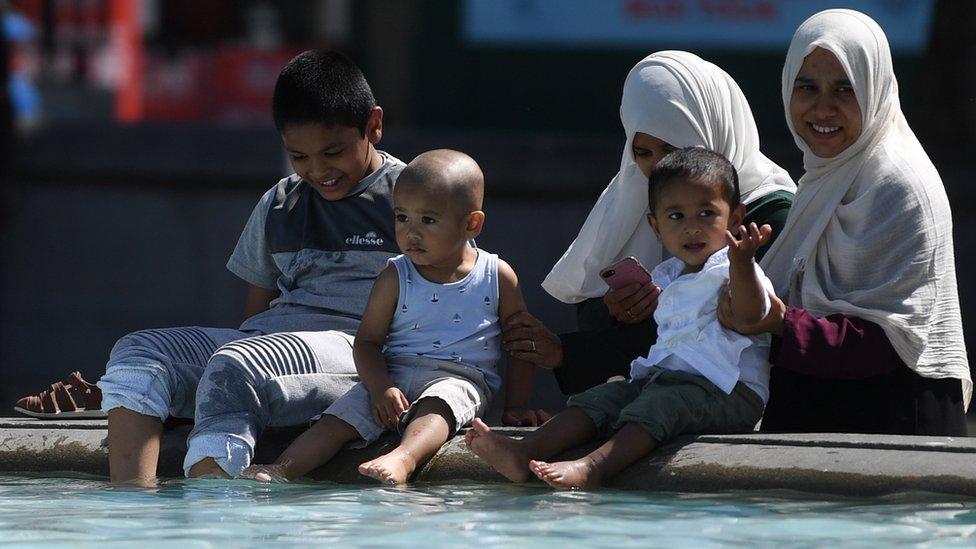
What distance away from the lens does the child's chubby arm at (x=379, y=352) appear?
433 cm

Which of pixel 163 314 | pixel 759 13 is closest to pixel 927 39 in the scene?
pixel 759 13

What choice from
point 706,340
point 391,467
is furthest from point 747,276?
point 391,467

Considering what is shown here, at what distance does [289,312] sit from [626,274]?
3.47 ft

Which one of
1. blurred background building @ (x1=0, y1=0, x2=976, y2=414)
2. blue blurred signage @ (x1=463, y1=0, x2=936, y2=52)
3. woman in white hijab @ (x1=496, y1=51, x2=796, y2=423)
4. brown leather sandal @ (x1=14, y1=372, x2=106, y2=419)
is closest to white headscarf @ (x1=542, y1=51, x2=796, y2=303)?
woman in white hijab @ (x1=496, y1=51, x2=796, y2=423)

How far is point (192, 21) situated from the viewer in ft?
49.3

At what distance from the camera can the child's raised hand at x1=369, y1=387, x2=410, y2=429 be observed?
4.32 metres

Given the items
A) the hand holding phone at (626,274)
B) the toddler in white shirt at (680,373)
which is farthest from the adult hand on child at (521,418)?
the hand holding phone at (626,274)

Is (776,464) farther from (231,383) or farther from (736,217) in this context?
(231,383)

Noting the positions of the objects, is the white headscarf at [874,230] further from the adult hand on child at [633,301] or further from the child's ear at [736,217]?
the adult hand on child at [633,301]

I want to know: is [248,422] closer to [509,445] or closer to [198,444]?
[198,444]

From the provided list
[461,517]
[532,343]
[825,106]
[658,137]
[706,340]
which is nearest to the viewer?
[461,517]

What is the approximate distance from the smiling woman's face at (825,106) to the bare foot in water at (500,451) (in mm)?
1173

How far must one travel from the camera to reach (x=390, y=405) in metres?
4.32

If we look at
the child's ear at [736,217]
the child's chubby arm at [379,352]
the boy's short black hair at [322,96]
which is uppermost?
the boy's short black hair at [322,96]
